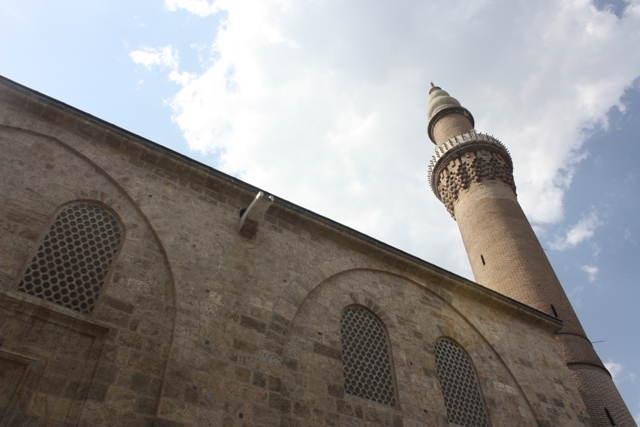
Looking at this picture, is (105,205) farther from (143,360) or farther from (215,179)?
(143,360)

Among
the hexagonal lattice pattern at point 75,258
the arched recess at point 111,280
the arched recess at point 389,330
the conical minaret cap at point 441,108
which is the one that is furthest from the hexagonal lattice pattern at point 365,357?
the conical minaret cap at point 441,108

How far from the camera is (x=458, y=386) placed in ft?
21.3

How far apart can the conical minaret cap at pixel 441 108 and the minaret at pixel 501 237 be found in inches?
1.3

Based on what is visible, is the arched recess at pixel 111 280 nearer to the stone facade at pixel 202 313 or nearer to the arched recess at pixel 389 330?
the stone facade at pixel 202 313

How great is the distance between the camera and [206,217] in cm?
585

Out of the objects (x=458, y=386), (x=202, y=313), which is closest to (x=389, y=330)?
(x=458, y=386)

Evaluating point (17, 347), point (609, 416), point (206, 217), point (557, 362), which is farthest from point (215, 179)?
point (609, 416)

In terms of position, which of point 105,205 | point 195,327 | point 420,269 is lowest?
point 195,327

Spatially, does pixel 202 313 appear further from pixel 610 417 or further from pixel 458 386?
pixel 610 417

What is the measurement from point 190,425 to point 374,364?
8.38 ft

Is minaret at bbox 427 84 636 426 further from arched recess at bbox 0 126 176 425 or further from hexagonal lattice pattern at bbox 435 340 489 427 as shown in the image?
arched recess at bbox 0 126 176 425

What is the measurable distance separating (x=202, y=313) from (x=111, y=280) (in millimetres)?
909

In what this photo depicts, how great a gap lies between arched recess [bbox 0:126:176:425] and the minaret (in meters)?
6.82

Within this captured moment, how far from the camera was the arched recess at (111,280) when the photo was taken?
13.0 feet
